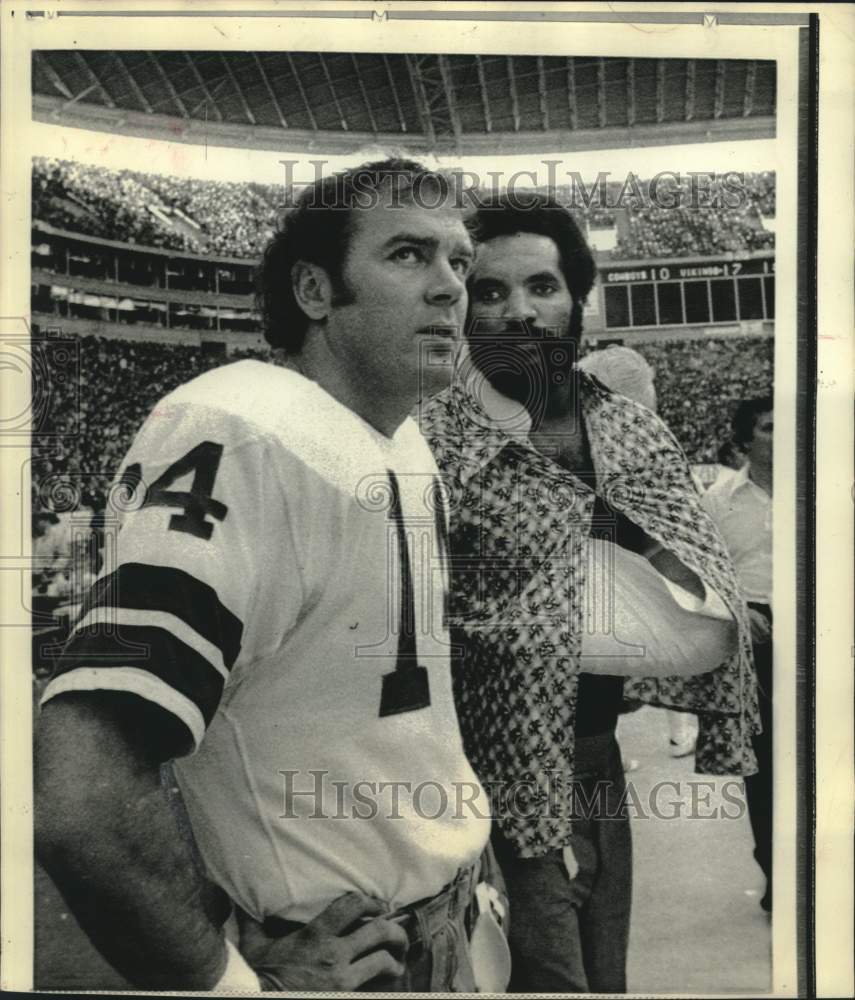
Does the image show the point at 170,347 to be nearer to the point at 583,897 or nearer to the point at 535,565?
the point at 535,565

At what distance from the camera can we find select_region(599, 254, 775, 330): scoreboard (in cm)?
239

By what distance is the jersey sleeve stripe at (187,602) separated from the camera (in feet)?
7.02

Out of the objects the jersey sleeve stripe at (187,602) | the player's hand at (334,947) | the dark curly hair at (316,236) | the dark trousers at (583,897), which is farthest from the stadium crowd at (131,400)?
the player's hand at (334,947)

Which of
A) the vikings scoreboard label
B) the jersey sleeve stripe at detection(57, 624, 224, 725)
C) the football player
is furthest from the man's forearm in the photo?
the vikings scoreboard label

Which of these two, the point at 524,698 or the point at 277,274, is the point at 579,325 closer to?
the point at 277,274

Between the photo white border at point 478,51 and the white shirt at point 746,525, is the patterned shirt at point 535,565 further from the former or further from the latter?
the photo white border at point 478,51

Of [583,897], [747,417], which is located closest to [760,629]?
[747,417]

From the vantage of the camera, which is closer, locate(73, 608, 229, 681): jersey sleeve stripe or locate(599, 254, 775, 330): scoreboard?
locate(73, 608, 229, 681): jersey sleeve stripe

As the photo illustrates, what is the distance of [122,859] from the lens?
6.88 ft

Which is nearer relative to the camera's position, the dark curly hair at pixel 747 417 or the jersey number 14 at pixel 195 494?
the jersey number 14 at pixel 195 494

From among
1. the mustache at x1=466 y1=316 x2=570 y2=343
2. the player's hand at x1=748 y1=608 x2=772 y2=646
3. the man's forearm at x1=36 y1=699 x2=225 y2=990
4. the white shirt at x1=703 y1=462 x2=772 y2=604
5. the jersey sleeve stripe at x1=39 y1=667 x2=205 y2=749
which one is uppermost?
the mustache at x1=466 y1=316 x2=570 y2=343

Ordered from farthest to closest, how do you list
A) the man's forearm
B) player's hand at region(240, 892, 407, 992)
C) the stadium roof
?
the stadium roof < player's hand at region(240, 892, 407, 992) < the man's forearm

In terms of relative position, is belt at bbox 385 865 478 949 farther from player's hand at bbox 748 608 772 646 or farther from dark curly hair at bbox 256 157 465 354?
dark curly hair at bbox 256 157 465 354

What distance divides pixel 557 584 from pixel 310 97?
1277 mm
